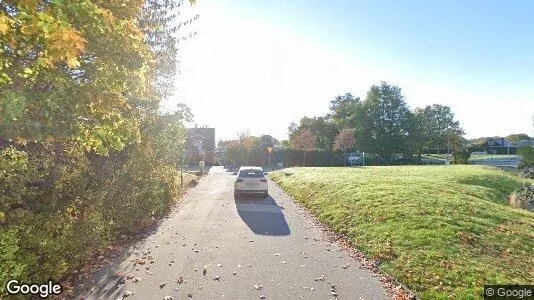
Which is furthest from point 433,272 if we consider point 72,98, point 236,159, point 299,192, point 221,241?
point 236,159

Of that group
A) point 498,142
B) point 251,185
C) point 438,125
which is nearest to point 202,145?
point 251,185

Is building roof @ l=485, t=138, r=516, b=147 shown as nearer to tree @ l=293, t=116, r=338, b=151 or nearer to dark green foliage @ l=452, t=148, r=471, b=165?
tree @ l=293, t=116, r=338, b=151

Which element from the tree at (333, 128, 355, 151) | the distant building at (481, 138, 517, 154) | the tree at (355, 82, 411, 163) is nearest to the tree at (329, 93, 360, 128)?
the tree at (355, 82, 411, 163)

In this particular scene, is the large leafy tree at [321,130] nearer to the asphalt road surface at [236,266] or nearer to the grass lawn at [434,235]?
the grass lawn at [434,235]

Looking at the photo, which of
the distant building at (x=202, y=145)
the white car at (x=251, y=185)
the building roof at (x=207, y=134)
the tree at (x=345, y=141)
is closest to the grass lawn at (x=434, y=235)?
the white car at (x=251, y=185)

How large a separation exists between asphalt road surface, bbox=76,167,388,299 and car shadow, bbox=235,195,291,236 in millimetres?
62

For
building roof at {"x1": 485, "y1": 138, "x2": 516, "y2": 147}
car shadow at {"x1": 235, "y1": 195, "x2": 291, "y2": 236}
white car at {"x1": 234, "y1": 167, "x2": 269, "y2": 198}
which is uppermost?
building roof at {"x1": 485, "y1": 138, "x2": 516, "y2": 147}

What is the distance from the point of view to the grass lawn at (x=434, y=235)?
22.2 feet

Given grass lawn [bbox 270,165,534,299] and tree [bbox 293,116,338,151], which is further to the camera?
tree [bbox 293,116,338,151]

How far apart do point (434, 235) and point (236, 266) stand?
529 cm

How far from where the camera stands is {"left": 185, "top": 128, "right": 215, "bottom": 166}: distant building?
5728 centimetres

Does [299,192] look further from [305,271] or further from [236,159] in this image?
[236,159]

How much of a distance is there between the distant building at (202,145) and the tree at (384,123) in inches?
1052

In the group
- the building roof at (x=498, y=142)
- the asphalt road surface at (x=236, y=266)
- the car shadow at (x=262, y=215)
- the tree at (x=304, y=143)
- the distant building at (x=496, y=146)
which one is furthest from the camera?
the building roof at (x=498, y=142)
